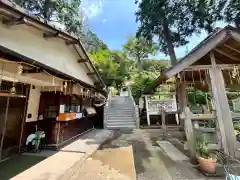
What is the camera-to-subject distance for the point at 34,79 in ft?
15.1

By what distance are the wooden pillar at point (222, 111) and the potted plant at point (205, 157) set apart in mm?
645

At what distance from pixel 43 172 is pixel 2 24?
151 inches

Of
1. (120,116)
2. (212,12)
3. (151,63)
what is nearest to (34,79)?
(120,116)

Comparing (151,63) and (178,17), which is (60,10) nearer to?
(178,17)

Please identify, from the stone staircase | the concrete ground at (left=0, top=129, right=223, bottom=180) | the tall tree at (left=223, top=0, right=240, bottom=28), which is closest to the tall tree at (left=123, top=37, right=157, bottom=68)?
the tall tree at (left=223, top=0, right=240, bottom=28)

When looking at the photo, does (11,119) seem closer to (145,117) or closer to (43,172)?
(43,172)

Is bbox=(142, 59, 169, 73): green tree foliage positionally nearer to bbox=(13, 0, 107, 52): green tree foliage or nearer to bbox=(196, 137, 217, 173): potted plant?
bbox=(13, 0, 107, 52): green tree foliage

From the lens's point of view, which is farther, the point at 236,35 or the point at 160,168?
the point at 236,35

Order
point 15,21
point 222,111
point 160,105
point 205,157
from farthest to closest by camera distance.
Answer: point 160,105 < point 222,111 < point 205,157 < point 15,21

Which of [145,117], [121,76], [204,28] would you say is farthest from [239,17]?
[121,76]

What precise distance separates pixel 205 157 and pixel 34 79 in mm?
5646

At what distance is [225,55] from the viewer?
5.41 meters

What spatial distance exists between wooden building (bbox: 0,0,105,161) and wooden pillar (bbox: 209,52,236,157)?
4.95 m

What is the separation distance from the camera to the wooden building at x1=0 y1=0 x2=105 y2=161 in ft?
11.3
